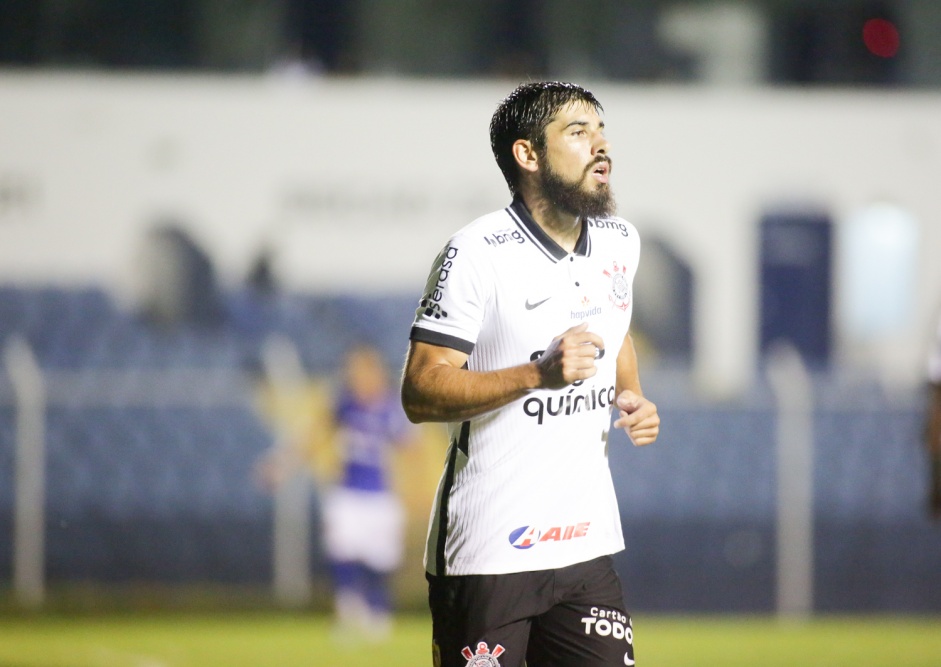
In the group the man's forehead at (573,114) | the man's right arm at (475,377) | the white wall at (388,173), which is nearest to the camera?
the man's right arm at (475,377)

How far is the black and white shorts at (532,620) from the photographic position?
11.5ft

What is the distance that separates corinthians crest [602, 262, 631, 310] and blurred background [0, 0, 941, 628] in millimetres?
8570

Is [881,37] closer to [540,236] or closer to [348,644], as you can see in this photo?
[348,644]

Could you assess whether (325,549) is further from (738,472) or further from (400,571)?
(738,472)

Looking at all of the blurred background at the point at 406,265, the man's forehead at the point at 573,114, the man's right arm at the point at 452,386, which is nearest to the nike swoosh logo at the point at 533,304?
the man's right arm at the point at 452,386

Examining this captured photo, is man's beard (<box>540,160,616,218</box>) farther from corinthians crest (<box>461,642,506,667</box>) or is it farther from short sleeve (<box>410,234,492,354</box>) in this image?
corinthians crest (<box>461,642,506,667</box>)

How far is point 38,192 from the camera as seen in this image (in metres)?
15.2

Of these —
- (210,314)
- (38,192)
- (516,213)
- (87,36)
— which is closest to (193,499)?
(210,314)

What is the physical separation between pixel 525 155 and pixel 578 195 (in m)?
0.19

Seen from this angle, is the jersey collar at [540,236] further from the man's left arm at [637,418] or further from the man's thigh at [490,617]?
the man's thigh at [490,617]

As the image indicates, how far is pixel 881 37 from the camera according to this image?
1656 centimetres

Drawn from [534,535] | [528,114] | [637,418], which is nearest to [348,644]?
[534,535]

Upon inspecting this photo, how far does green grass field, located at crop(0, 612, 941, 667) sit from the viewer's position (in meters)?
8.88

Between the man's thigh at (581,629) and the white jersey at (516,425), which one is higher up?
the white jersey at (516,425)
